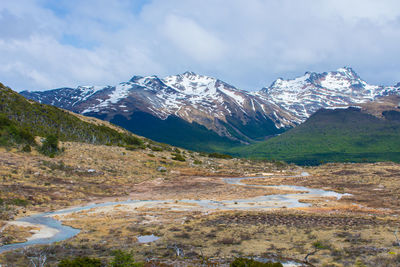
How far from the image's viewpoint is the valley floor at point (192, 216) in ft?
70.4

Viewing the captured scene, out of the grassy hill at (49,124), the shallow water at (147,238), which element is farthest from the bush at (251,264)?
the grassy hill at (49,124)

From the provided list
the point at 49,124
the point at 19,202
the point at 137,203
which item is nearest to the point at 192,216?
the point at 137,203

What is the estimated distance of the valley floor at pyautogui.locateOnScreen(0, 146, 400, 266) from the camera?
21.5 meters

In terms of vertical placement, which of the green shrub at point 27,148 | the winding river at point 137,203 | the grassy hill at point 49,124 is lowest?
the winding river at point 137,203

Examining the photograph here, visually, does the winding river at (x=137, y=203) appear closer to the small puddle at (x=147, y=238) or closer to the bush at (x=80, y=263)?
the small puddle at (x=147, y=238)

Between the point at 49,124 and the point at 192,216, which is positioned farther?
the point at 49,124

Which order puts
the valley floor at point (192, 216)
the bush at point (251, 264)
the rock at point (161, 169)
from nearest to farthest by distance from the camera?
1. the bush at point (251, 264)
2. the valley floor at point (192, 216)
3. the rock at point (161, 169)

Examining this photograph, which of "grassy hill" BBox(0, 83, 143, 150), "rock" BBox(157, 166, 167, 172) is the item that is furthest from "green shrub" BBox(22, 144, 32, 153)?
"rock" BBox(157, 166, 167, 172)

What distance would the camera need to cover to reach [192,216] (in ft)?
113

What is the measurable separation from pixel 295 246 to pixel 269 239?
2.46 m

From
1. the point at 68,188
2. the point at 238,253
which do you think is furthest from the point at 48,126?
the point at 238,253

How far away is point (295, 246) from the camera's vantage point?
2303 centimetres

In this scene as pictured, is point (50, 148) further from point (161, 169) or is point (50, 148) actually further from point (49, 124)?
point (49, 124)

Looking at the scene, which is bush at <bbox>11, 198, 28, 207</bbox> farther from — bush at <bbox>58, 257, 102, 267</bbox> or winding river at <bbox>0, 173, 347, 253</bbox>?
bush at <bbox>58, 257, 102, 267</bbox>
